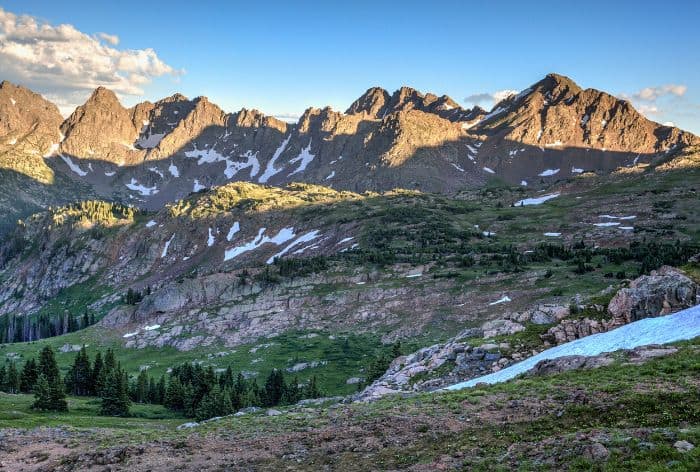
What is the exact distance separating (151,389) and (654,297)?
7105 centimetres

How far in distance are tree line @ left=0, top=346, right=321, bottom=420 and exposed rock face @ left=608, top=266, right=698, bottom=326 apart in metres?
39.5

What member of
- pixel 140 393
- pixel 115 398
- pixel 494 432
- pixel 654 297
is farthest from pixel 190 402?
pixel 654 297

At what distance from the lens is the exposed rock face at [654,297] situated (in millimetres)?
40625

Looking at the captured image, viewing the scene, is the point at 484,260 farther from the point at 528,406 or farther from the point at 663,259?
the point at 528,406

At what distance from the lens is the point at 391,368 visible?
5853cm

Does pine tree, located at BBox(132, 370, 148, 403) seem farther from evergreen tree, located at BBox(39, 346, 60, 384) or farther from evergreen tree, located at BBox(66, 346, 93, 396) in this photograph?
evergreen tree, located at BBox(39, 346, 60, 384)

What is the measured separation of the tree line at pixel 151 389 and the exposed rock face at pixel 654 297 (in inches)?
1554

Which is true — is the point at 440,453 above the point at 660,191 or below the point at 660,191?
below

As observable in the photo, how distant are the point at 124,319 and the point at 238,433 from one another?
408ft

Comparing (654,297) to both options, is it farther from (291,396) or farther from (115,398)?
(115,398)

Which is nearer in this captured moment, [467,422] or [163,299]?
[467,422]

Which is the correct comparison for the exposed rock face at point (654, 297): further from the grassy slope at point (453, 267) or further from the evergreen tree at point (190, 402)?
the evergreen tree at point (190, 402)

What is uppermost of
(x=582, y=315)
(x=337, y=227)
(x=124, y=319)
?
(x=337, y=227)

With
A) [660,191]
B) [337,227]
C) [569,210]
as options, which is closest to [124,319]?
[337,227]
